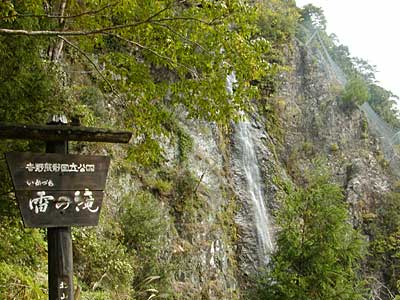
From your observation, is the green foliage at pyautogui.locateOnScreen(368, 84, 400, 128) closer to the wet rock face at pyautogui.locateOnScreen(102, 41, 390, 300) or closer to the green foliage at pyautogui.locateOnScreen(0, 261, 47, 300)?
the wet rock face at pyautogui.locateOnScreen(102, 41, 390, 300)

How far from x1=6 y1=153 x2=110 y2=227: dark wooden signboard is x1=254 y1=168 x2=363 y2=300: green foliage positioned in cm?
608

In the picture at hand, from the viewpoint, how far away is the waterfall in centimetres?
1344

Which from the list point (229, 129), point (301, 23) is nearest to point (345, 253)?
point (229, 129)

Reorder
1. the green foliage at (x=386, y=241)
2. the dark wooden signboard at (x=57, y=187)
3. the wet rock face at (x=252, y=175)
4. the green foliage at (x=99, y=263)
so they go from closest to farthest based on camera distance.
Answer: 1. the dark wooden signboard at (x=57, y=187)
2. the green foliage at (x=99, y=263)
3. the wet rock face at (x=252, y=175)
4. the green foliage at (x=386, y=241)

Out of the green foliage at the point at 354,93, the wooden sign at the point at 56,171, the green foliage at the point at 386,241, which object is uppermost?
the green foliage at the point at 354,93

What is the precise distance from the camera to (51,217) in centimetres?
347

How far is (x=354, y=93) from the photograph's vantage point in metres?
21.1

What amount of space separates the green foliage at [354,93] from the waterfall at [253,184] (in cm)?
744

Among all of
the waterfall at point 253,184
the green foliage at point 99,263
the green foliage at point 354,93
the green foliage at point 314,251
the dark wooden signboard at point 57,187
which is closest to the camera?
the dark wooden signboard at point 57,187

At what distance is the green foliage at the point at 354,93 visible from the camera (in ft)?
68.9

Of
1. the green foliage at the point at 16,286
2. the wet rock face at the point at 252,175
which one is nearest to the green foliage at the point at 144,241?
the wet rock face at the point at 252,175

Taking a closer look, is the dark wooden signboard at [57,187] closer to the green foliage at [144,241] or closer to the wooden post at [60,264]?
the wooden post at [60,264]

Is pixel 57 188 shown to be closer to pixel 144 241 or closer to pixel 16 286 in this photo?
pixel 16 286

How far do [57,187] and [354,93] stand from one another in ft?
64.7
